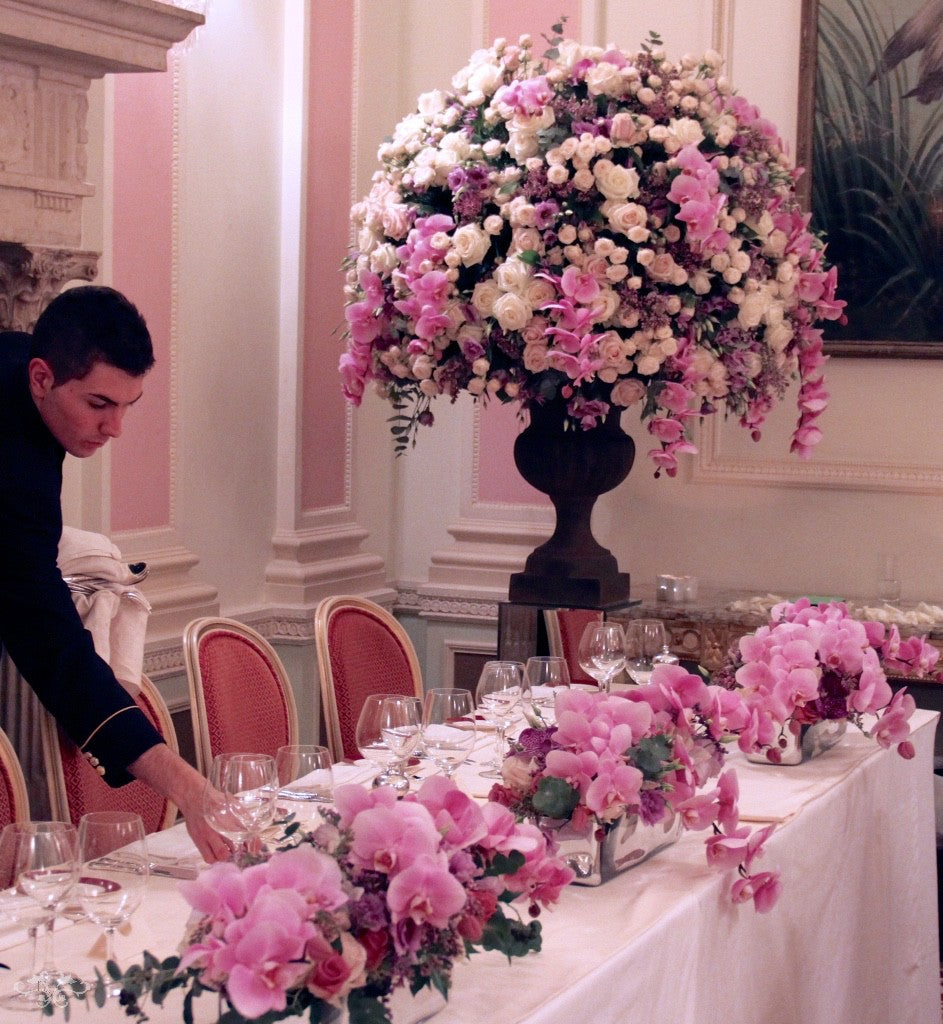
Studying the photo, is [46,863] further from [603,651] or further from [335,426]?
[335,426]

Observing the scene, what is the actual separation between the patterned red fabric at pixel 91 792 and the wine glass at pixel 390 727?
48 centimetres

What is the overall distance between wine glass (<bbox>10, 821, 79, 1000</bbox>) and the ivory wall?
2222mm

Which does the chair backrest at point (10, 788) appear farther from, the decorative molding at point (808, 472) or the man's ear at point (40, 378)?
the decorative molding at point (808, 472)

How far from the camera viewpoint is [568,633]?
385cm

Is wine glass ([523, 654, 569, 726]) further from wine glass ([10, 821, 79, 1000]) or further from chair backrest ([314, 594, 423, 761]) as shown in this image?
wine glass ([10, 821, 79, 1000])

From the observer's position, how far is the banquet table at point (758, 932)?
1.64m

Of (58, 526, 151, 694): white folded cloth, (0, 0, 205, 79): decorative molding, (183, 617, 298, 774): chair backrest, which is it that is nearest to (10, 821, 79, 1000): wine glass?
(58, 526, 151, 694): white folded cloth

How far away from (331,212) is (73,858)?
3292 mm

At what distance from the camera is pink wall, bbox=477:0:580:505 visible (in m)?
4.72

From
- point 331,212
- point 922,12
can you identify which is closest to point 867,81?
point 922,12

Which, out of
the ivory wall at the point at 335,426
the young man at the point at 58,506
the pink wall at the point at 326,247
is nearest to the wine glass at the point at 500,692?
Result: the young man at the point at 58,506

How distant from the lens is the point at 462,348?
10.1ft

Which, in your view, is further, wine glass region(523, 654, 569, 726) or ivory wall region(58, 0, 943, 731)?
ivory wall region(58, 0, 943, 731)

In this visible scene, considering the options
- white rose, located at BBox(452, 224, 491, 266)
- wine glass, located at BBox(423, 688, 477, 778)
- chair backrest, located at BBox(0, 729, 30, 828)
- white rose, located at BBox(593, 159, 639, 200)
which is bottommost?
chair backrest, located at BBox(0, 729, 30, 828)
